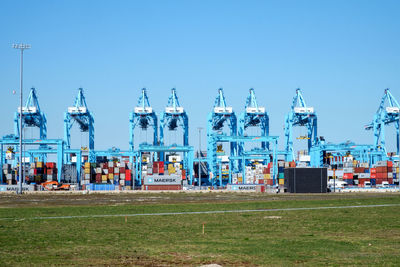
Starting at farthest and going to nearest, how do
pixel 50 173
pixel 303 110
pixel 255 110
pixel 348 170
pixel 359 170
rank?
pixel 255 110 < pixel 303 110 < pixel 348 170 < pixel 359 170 < pixel 50 173

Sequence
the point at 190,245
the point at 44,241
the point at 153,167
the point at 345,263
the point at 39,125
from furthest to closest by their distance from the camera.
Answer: the point at 39,125 → the point at 153,167 → the point at 44,241 → the point at 190,245 → the point at 345,263

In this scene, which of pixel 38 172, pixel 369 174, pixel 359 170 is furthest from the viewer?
pixel 359 170

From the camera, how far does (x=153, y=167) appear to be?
111562mm

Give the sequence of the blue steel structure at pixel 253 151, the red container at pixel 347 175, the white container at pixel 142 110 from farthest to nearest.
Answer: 1. the white container at pixel 142 110
2. the red container at pixel 347 175
3. the blue steel structure at pixel 253 151

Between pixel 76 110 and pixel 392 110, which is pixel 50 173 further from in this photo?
pixel 392 110

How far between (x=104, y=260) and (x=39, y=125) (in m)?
112

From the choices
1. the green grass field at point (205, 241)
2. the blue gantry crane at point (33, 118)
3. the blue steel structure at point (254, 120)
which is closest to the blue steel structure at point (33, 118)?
the blue gantry crane at point (33, 118)

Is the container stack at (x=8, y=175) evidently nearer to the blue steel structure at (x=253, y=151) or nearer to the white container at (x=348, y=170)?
the blue steel structure at (x=253, y=151)

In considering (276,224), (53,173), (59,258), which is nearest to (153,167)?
(53,173)

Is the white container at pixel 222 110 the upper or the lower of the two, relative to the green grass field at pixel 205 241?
upper

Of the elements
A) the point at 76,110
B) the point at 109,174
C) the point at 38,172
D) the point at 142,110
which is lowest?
the point at 109,174

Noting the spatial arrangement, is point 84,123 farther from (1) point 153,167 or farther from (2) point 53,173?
(1) point 153,167

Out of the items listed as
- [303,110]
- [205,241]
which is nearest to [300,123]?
[303,110]

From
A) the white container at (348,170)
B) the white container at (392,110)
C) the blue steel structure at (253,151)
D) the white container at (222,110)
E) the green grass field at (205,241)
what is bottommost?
the green grass field at (205,241)
